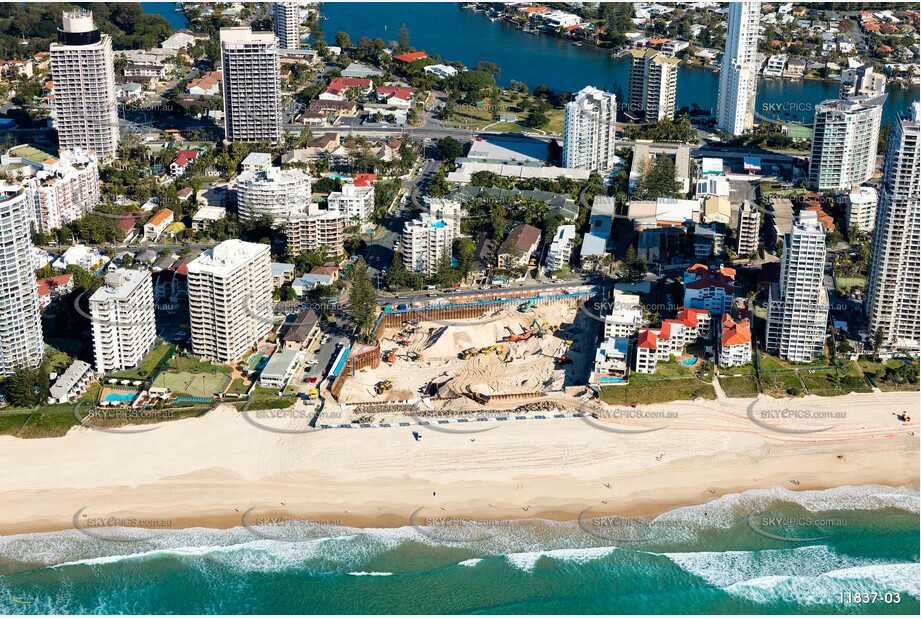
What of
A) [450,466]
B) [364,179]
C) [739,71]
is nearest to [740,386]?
[450,466]

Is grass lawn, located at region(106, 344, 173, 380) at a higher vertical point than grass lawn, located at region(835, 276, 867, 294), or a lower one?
lower

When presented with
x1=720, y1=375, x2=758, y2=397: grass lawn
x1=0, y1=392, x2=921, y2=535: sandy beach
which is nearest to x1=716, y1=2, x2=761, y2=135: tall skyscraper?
x1=720, y1=375, x2=758, y2=397: grass lawn

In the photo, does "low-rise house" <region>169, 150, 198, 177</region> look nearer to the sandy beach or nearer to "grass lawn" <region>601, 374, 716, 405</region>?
the sandy beach

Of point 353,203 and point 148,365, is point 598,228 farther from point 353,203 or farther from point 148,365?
point 148,365

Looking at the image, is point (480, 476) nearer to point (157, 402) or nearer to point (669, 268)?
point (157, 402)

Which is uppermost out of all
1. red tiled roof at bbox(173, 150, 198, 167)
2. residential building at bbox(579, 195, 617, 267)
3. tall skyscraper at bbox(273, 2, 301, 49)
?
tall skyscraper at bbox(273, 2, 301, 49)

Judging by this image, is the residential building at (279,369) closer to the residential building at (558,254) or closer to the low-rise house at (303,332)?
the low-rise house at (303,332)

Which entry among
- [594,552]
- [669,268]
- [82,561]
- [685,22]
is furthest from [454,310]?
[685,22]
